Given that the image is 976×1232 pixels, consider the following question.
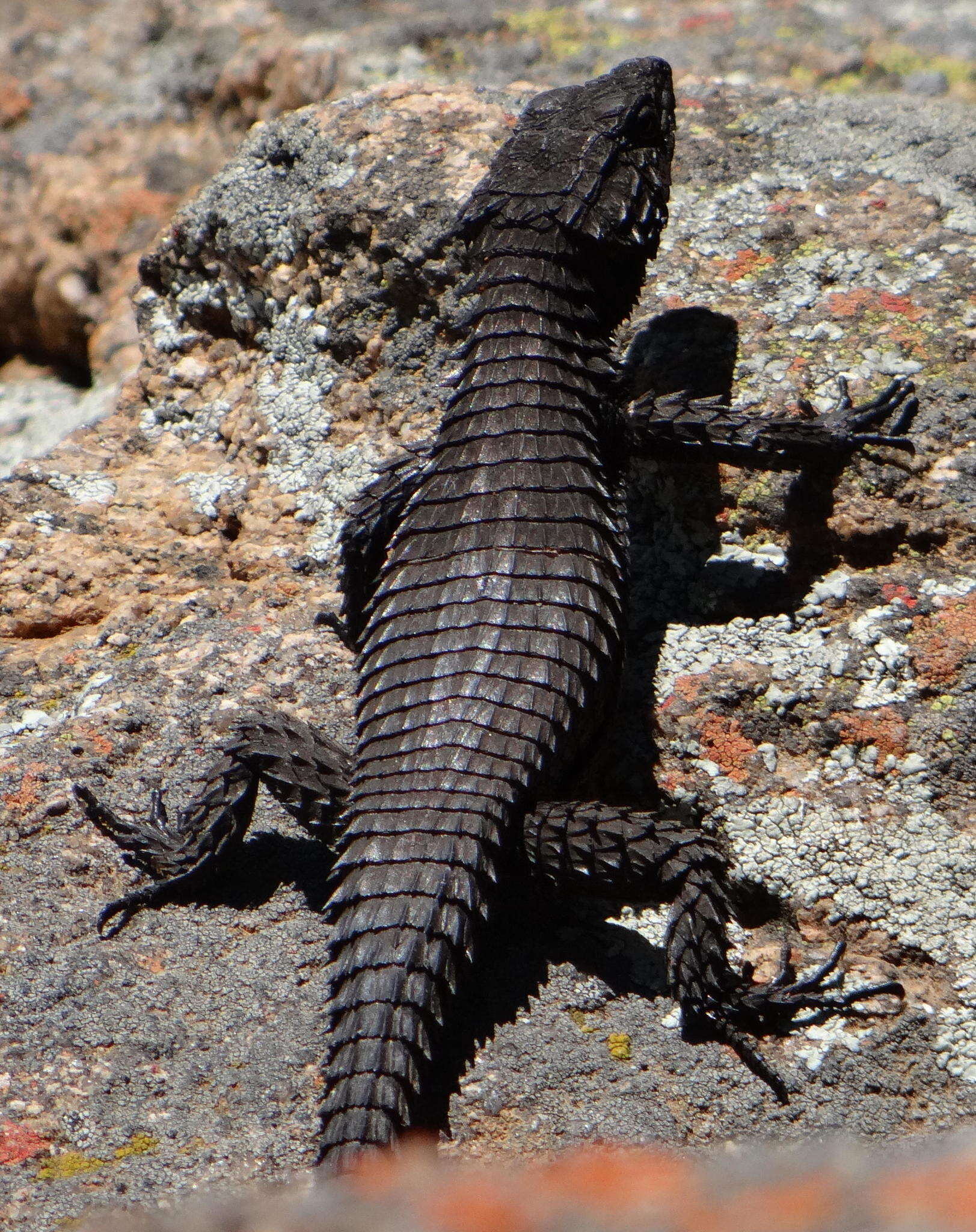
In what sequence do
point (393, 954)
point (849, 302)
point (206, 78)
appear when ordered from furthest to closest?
point (206, 78) < point (849, 302) < point (393, 954)

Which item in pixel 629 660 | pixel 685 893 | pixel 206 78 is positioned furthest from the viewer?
pixel 206 78

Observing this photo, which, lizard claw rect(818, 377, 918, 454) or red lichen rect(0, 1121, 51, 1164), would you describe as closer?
red lichen rect(0, 1121, 51, 1164)

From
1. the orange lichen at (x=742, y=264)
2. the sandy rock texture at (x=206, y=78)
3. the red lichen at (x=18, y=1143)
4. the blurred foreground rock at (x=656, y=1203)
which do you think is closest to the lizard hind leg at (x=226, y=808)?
the red lichen at (x=18, y=1143)

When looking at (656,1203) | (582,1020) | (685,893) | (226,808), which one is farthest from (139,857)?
Result: (656,1203)

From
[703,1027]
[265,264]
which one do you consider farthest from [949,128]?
[703,1027]

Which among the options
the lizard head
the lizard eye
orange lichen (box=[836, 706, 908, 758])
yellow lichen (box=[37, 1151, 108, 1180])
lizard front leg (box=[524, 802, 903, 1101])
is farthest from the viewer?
the lizard eye

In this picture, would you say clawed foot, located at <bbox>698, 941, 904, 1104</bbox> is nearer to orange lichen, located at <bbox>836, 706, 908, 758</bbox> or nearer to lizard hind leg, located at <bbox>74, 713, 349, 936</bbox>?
Result: orange lichen, located at <bbox>836, 706, 908, 758</bbox>

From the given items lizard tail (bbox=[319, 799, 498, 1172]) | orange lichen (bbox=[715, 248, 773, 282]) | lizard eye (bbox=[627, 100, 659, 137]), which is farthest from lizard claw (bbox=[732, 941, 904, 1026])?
lizard eye (bbox=[627, 100, 659, 137])

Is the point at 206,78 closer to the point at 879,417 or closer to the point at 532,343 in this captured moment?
the point at 532,343

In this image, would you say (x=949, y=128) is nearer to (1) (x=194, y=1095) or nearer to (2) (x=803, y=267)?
(2) (x=803, y=267)
